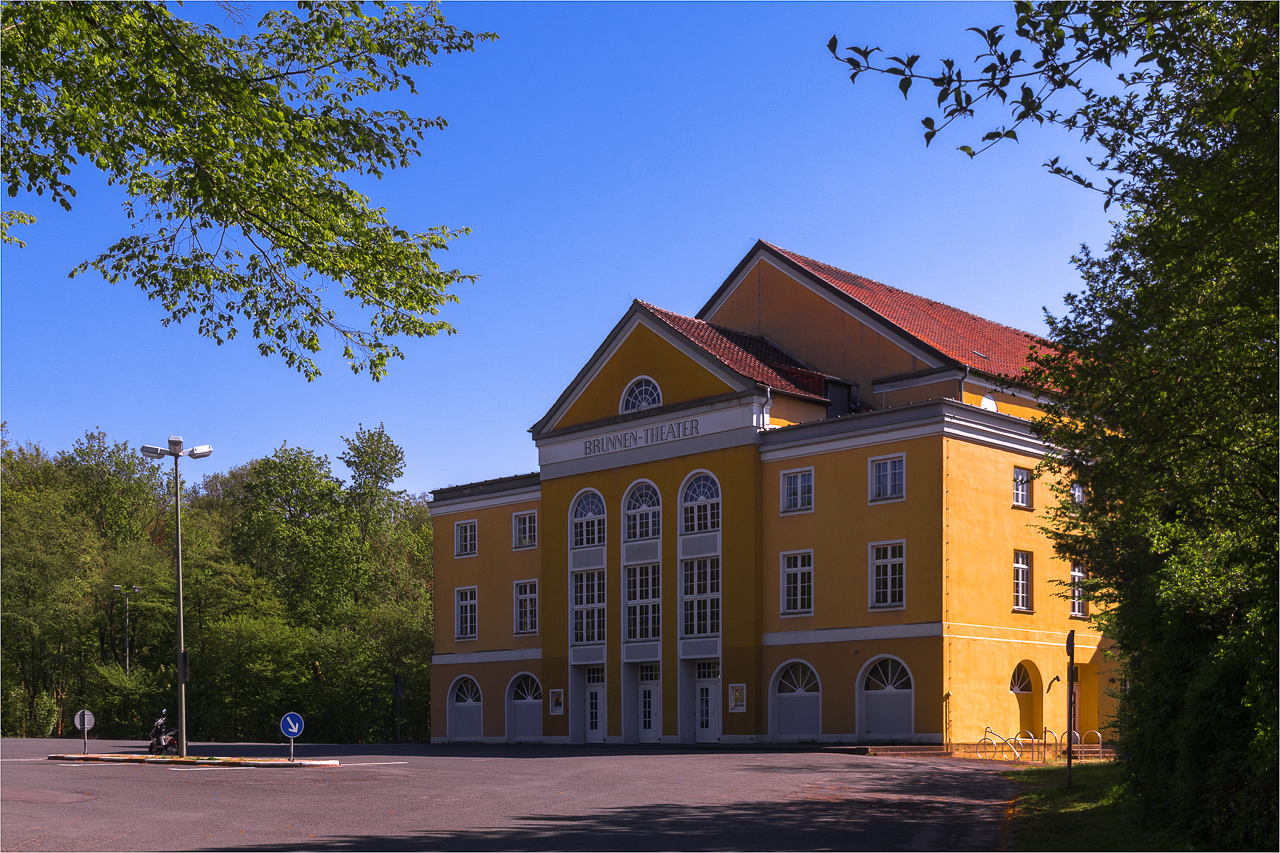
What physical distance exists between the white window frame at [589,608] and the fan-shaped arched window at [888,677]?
10.4m

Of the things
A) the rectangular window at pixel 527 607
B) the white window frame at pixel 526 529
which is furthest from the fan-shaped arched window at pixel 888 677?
the white window frame at pixel 526 529

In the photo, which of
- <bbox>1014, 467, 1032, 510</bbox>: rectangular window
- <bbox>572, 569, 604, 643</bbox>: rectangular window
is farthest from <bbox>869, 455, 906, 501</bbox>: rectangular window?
<bbox>572, 569, 604, 643</bbox>: rectangular window

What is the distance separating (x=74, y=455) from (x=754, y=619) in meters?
55.8

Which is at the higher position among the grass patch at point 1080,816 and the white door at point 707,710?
the grass patch at point 1080,816

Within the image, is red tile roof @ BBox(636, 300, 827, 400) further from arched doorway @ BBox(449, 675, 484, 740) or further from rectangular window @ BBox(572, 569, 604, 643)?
arched doorway @ BBox(449, 675, 484, 740)

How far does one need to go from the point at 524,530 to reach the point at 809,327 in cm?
1316

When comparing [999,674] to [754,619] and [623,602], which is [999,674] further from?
[623,602]

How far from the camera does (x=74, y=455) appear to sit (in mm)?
79312

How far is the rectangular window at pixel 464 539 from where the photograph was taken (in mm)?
50338

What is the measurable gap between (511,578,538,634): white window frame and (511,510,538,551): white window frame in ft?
4.26

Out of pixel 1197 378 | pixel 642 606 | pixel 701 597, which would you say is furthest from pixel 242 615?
pixel 1197 378

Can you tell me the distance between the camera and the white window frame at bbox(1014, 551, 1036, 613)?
3812 centimetres

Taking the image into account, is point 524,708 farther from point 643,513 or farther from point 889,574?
point 889,574

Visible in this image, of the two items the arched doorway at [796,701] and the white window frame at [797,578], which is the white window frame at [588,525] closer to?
the white window frame at [797,578]
